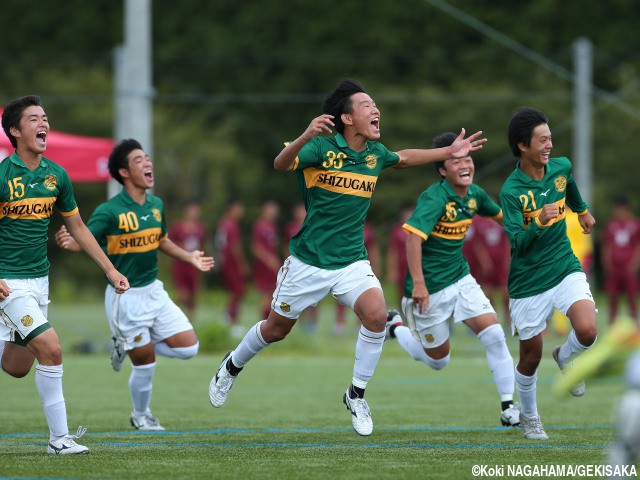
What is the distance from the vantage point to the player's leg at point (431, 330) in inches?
367

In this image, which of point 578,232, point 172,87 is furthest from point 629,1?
point 578,232

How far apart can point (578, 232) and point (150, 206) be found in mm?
10310

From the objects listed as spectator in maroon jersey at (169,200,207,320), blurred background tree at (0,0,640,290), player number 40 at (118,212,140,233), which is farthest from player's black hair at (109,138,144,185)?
blurred background tree at (0,0,640,290)

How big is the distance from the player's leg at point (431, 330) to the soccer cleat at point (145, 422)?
2.12 m

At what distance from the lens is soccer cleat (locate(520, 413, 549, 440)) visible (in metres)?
8.16

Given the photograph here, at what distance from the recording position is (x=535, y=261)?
8.22 metres

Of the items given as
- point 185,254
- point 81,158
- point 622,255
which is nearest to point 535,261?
point 185,254

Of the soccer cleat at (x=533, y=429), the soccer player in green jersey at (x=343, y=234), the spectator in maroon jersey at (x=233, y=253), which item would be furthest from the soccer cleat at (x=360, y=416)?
the spectator in maroon jersey at (x=233, y=253)

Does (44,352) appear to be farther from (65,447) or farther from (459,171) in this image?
(459,171)

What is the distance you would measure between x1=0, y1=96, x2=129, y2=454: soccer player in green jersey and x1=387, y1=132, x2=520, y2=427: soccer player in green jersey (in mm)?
2472

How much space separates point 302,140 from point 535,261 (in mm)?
1844

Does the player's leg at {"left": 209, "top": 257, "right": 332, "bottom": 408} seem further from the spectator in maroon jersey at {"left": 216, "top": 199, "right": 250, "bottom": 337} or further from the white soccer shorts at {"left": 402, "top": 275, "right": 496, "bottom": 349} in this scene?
the spectator in maroon jersey at {"left": 216, "top": 199, "right": 250, "bottom": 337}

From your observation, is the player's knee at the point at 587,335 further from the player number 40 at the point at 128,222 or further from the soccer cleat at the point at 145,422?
the player number 40 at the point at 128,222

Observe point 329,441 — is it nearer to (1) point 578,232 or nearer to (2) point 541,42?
(1) point 578,232
